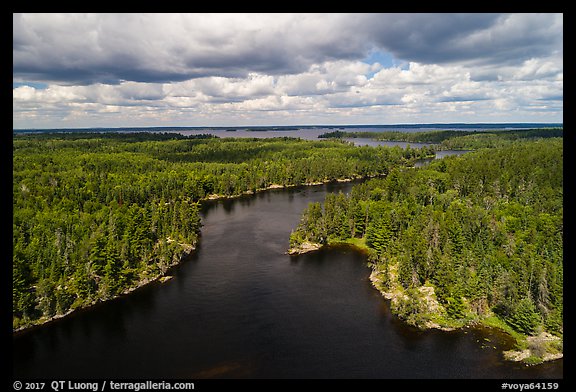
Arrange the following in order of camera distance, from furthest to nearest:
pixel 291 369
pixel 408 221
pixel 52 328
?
pixel 408 221, pixel 52 328, pixel 291 369

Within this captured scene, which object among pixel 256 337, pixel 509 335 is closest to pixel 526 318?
pixel 509 335

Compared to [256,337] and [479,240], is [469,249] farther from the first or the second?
[256,337]

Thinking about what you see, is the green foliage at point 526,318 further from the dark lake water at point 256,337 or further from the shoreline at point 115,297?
the shoreline at point 115,297

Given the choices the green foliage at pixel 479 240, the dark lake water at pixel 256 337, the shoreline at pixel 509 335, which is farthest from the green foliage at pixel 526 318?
the dark lake water at pixel 256 337

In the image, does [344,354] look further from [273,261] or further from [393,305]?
[273,261]

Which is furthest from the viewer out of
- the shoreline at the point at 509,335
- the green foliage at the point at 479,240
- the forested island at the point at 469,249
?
the green foliage at the point at 479,240

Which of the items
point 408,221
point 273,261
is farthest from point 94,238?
point 408,221
